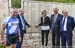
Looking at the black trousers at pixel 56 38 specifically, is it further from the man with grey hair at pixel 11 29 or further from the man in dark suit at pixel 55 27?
the man with grey hair at pixel 11 29

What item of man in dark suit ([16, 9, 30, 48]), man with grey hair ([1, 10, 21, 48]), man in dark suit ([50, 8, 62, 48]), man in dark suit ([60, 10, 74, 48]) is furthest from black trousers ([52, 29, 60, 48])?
man with grey hair ([1, 10, 21, 48])

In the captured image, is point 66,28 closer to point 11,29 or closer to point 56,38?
point 56,38

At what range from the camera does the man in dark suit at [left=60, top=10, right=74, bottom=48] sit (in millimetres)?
12711

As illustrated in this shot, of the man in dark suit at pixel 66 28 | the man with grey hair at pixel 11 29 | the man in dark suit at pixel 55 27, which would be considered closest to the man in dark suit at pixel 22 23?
the man with grey hair at pixel 11 29

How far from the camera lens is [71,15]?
44.4 feet

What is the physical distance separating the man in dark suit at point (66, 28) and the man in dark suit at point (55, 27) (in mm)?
176

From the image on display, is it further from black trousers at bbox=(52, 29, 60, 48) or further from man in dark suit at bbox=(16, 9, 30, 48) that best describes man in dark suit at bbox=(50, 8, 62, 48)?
man in dark suit at bbox=(16, 9, 30, 48)

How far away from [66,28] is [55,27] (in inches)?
17.8

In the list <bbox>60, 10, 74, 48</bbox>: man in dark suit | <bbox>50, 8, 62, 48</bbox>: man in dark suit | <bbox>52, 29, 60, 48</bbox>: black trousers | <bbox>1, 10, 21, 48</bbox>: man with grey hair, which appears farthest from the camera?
<bbox>52, 29, 60, 48</bbox>: black trousers

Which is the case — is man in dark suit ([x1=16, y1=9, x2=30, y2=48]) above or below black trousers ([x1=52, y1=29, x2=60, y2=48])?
above

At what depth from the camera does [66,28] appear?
41.9ft

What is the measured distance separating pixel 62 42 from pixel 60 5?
4.84 ft

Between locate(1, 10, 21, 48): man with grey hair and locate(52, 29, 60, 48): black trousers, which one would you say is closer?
locate(1, 10, 21, 48): man with grey hair

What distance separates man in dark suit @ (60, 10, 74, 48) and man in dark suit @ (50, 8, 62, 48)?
0.58ft
